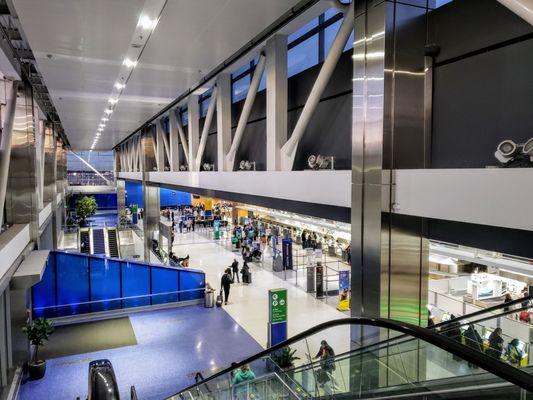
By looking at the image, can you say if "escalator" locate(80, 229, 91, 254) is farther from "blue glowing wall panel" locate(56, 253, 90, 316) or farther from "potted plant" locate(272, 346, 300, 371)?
"potted plant" locate(272, 346, 300, 371)

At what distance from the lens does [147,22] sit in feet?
18.1

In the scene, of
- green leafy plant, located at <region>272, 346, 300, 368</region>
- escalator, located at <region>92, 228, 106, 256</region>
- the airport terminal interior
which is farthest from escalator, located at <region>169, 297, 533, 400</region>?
escalator, located at <region>92, 228, 106, 256</region>

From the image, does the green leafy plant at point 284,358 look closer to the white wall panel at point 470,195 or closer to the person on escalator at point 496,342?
the person on escalator at point 496,342

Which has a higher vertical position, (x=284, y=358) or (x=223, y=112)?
(x=223, y=112)

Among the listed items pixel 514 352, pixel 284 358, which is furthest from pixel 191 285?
pixel 514 352

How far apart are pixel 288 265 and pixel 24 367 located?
11.8 meters

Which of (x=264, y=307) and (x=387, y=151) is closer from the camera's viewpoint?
(x=387, y=151)

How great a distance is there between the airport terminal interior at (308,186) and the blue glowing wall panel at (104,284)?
48mm

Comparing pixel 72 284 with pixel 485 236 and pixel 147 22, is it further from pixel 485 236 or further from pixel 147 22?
pixel 485 236

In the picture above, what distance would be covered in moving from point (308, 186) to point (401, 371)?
8.53ft

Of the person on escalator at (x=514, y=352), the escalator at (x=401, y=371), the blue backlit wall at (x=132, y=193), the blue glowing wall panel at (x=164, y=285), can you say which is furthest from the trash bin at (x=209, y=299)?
the blue backlit wall at (x=132, y=193)

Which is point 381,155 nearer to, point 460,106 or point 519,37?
point 460,106

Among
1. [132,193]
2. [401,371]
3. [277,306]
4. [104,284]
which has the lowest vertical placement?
[104,284]

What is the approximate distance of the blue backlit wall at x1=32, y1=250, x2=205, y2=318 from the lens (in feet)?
41.4
